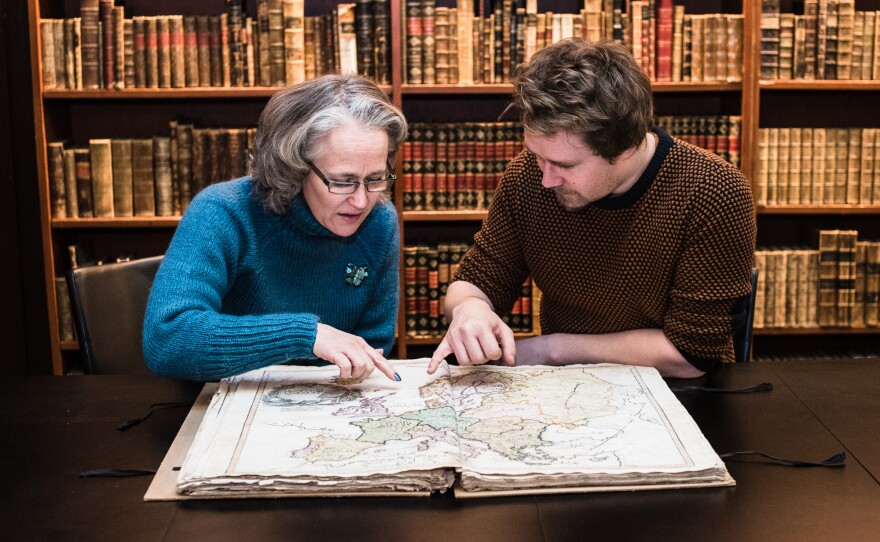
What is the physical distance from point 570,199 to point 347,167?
1.42ft

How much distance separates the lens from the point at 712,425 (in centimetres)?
139

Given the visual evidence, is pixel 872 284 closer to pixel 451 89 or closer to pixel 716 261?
pixel 451 89

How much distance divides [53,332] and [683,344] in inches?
94.4

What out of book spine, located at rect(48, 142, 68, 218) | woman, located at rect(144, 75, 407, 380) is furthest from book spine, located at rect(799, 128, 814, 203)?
book spine, located at rect(48, 142, 68, 218)

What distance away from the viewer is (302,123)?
1.72 m

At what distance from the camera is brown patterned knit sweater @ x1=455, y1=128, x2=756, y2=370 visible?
178 cm

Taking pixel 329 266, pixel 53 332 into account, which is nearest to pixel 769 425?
pixel 329 266

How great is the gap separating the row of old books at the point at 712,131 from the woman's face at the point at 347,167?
1.75 meters

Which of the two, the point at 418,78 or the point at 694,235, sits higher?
the point at 418,78

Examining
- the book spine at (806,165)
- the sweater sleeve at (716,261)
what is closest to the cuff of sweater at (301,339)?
the sweater sleeve at (716,261)

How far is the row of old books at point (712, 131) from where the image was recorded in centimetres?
327

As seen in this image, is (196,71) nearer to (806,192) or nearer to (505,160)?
(505,160)

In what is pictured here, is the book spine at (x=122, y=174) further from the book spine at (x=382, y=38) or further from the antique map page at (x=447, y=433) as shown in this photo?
the antique map page at (x=447, y=433)

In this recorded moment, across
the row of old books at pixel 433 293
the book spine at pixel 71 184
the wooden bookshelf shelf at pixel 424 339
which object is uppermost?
the book spine at pixel 71 184
